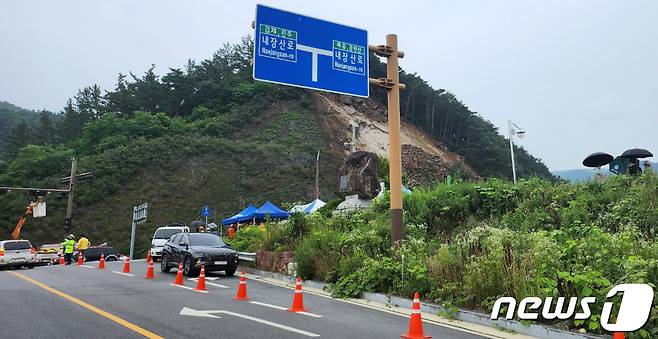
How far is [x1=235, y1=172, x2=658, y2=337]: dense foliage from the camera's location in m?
8.83

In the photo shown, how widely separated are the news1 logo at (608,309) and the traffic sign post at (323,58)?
521 centimetres

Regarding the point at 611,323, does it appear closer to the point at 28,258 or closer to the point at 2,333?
the point at 2,333

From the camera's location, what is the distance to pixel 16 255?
1023 inches

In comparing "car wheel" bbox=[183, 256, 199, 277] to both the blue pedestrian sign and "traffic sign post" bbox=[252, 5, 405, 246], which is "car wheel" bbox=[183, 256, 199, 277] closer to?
"traffic sign post" bbox=[252, 5, 405, 246]

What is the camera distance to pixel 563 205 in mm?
17172

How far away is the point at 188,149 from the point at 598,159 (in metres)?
46.5

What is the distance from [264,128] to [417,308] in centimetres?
6276

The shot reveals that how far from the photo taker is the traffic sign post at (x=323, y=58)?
11859 millimetres

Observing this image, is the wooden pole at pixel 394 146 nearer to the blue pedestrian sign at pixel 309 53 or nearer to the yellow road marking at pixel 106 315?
the blue pedestrian sign at pixel 309 53

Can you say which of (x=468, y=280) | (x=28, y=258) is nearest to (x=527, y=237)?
(x=468, y=280)

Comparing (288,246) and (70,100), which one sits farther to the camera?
(70,100)

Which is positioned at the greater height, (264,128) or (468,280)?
(264,128)

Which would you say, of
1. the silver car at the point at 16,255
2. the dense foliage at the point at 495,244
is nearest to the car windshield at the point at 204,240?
the dense foliage at the point at 495,244

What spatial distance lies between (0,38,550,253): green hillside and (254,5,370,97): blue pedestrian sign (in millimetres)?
21120
